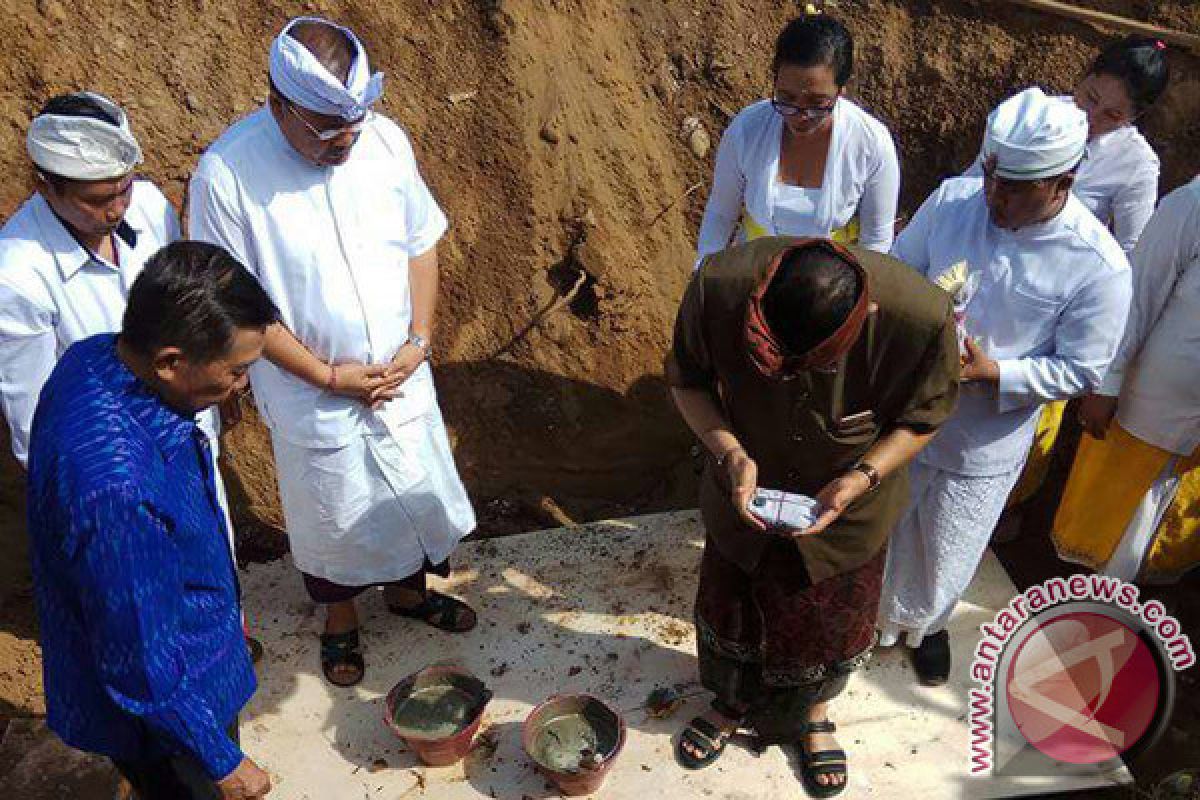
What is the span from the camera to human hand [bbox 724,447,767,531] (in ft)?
7.73

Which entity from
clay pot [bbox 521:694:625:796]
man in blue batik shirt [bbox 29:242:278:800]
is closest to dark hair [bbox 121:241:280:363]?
man in blue batik shirt [bbox 29:242:278:800]

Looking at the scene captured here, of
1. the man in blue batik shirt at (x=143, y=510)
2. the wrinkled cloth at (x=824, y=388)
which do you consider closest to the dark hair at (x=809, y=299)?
the wrinkled cloth at (x=824, y=388)

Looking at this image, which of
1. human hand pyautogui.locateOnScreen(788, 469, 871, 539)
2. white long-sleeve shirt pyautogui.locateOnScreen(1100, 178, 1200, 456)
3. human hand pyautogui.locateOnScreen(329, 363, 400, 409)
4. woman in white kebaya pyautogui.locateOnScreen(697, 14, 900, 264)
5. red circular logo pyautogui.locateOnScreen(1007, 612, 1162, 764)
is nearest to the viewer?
human hand pyautogui.locateOnScreen(788, 469, 871, 539)

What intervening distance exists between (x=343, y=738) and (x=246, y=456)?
166 cm

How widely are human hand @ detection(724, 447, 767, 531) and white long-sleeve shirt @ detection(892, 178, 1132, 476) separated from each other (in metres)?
0.84

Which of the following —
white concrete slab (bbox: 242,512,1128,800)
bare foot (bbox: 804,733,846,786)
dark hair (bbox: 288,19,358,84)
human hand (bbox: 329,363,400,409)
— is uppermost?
dark hair (bbox: 288,19,358,84)

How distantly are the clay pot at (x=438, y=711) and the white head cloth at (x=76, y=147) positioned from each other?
1.79 metres

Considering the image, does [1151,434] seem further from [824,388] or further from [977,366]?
[824,388]

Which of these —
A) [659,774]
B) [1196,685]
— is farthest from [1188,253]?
[659,774]

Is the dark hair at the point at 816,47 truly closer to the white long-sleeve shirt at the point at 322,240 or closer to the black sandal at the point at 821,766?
the white long-sleeve shirt at the point at 322,240

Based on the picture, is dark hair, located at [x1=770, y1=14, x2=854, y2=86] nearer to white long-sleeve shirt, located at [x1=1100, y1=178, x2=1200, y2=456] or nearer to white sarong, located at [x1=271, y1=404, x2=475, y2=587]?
white long-sleeve shirt, located at [x1=1100, y1=178, x2=1200, y2=456]

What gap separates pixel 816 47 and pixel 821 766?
2237 millimetres

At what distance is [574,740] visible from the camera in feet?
10.1

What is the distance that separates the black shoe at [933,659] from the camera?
11.1 feet
